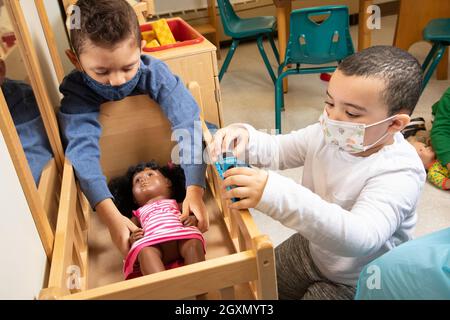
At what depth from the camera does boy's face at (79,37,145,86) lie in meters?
1.12

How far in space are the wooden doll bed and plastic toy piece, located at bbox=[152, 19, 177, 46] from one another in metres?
0.54

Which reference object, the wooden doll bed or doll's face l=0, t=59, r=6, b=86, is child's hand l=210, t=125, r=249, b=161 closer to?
the wooden doll bed

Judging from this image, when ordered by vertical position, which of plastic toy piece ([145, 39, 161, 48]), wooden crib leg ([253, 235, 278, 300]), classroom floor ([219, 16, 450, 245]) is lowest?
classroom floor ([219, 16, 450, 245])

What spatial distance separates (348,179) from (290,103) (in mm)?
1989

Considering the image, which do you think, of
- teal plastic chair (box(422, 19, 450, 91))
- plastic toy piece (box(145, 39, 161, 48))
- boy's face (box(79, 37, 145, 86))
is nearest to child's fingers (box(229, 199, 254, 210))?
boy's face (box(79, 37, 145, 86))

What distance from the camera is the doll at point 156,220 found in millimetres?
1056

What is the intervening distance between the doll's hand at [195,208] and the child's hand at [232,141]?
15cm

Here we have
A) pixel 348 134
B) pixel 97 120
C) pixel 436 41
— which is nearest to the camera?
pixel 348 134

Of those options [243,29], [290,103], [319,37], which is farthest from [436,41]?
[243,29]

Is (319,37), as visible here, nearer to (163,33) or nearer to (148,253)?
(163,33)

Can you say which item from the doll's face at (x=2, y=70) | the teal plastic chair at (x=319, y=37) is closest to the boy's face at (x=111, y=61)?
the doll's face at (x=2, y=70)

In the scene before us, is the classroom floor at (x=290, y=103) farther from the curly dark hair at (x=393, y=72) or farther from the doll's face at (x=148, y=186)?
the curly dark hair at (x=393, y=72)

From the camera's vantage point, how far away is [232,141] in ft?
3.50
